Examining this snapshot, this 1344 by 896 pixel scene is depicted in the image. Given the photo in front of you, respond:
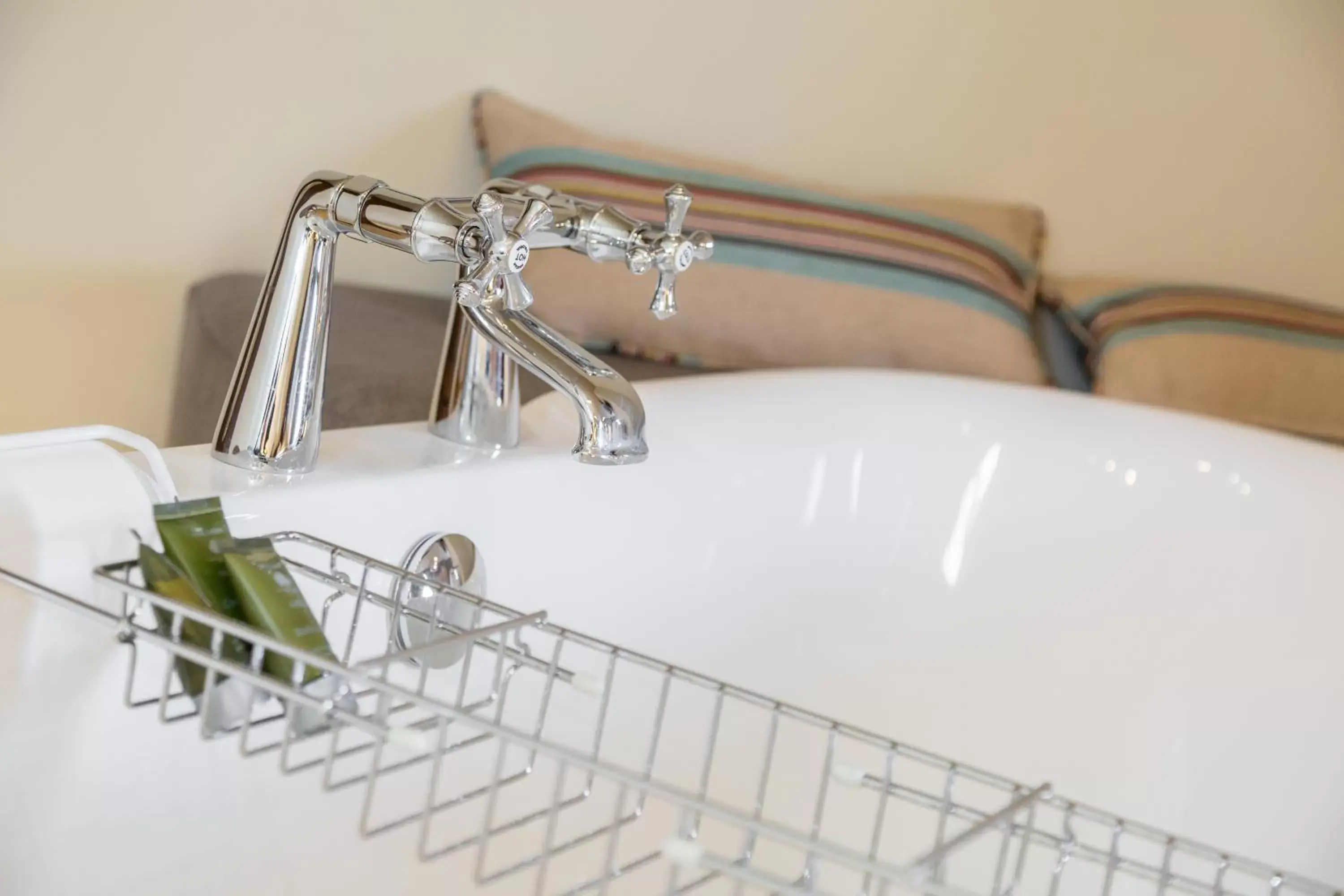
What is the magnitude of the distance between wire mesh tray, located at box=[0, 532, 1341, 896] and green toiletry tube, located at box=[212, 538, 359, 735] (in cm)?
1

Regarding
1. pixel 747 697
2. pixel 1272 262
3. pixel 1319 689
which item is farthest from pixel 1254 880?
pixel 1272 262

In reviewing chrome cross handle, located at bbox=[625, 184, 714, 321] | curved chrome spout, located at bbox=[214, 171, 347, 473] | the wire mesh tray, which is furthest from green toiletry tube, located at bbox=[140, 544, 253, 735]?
chrome cross handle, located at bbox=[625, 184, 714, 321]

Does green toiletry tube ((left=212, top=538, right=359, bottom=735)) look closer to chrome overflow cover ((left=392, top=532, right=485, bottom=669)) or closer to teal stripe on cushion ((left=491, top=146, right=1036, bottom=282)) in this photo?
chrome overflow cover ((left=392, top=532, right=485, bottom=669))

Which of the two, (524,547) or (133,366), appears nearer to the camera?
(524,547)

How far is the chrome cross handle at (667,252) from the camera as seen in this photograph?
2.21ft

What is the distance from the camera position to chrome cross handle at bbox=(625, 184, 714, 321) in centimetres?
67

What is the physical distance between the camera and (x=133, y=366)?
1237 millimetres

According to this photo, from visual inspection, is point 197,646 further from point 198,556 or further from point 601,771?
point 601,771

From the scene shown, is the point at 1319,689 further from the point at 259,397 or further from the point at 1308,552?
the point at 259,397

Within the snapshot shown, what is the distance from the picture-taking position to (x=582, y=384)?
0.63m

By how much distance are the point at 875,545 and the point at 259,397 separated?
0.61 meters

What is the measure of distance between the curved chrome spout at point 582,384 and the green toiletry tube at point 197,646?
0.67 feet

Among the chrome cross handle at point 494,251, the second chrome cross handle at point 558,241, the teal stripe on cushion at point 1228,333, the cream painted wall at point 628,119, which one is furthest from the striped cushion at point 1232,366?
the chrome cross handle at point 494,251

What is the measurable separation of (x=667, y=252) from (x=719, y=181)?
778 mm
